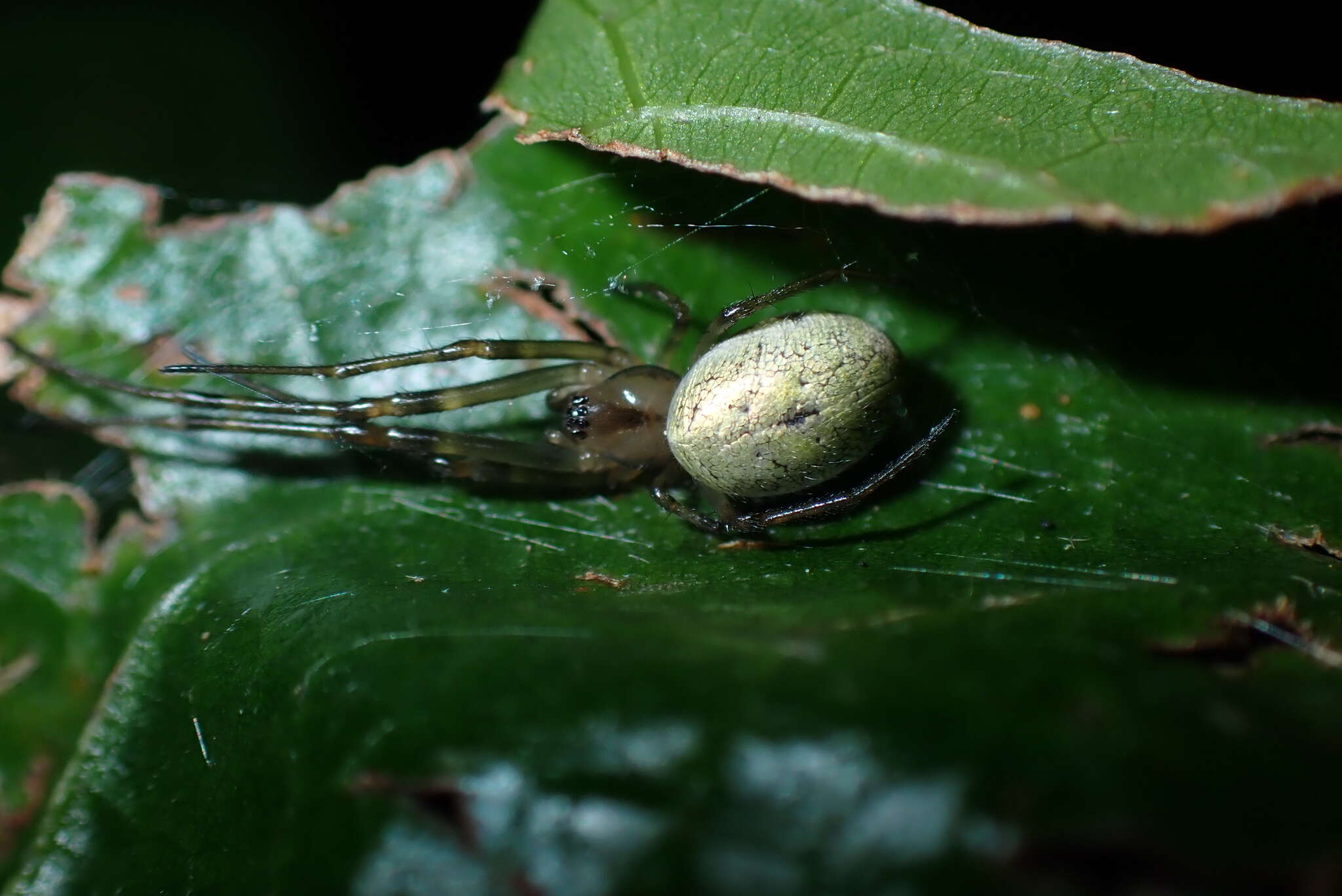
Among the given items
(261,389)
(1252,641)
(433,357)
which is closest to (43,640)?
(261,389)

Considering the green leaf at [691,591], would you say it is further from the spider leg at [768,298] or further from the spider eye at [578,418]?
the spider eye at [578,418]

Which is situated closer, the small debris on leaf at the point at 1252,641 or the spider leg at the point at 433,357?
the small debris on leaf at the point at 1252,641

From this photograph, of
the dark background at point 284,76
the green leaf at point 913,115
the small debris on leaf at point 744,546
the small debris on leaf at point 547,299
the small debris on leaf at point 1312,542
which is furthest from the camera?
the dark background at point 284,76

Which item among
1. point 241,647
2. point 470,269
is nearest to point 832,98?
point 470,269

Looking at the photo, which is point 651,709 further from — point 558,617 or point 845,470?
point 845,470

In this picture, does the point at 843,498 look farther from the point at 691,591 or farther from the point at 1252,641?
the point at 1252,641

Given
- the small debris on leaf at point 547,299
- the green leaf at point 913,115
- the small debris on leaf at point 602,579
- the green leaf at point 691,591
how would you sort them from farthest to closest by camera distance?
the small debris on leaf at point 547,299 < the small debris on leaf at point 602,579 < the green leaf at point 913,115 < the green leaf at point 691,591

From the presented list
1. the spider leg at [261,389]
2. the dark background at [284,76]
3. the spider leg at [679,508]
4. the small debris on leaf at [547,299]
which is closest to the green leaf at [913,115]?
the small debris on leaf at [547,299]

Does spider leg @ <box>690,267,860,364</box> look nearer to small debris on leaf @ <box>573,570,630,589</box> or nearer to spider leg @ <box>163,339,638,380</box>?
spider leg @ <box>163,339,638,380</box>
